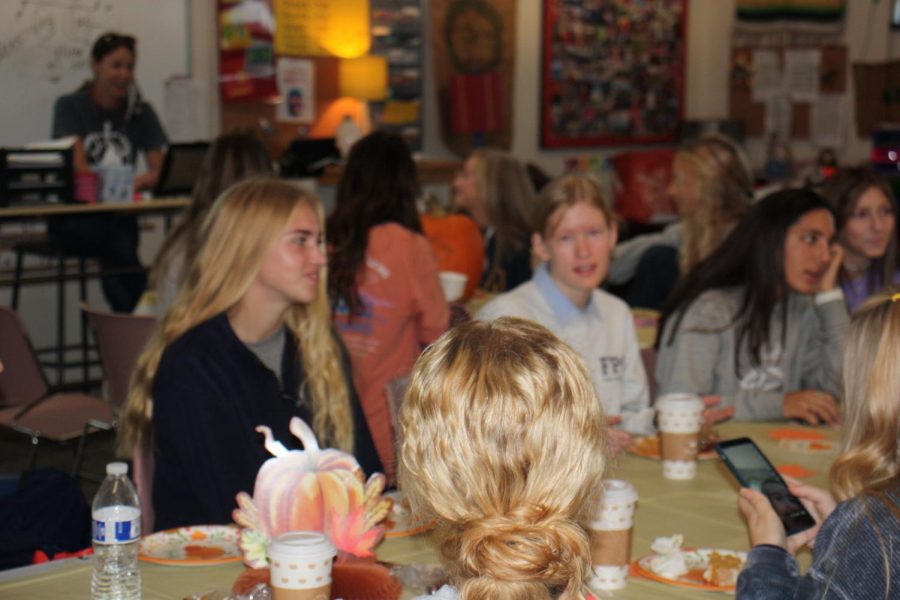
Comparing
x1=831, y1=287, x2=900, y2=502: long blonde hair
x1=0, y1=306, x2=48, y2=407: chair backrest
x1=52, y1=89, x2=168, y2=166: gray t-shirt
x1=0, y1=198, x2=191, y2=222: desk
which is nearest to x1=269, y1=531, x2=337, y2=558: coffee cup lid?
x1=831, y1=287, x2=900, y2=502: long blonde hair

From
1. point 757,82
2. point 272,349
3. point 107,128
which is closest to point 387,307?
point 272,349

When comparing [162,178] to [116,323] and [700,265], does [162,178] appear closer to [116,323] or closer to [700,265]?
[116,323]

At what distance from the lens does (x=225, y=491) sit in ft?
8.15

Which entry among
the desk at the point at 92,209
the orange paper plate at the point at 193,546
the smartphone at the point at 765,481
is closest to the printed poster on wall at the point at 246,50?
the desk at the point at 92,209

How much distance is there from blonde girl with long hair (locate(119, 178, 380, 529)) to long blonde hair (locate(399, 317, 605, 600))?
1.21 metres

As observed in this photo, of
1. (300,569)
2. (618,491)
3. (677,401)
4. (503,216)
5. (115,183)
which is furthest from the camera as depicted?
(115,183)

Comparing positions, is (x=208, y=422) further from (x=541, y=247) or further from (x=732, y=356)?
(x=732, y=356)

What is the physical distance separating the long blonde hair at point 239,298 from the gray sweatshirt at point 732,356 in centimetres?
101

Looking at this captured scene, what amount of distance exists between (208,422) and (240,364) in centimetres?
15

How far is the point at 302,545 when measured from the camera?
1688mm

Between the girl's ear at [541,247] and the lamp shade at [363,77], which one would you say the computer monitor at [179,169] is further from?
the girl's ear at [541,247]

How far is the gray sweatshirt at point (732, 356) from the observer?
336 centimetres

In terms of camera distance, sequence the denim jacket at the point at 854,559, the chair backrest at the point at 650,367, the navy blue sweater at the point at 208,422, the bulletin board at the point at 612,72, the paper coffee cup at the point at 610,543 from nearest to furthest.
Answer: the denim jacket at the point at 854,559 → the paper coffee cup at the point at 610,543 → the navy blue sweater at the point at 208,422 → the chair backrest at the point at 650,367 → the bulletin board at the point at 612,72

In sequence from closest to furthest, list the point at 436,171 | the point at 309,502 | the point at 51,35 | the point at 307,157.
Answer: the point at 309,502 → the point at 51,35 → the point at 307,157 → the point at 436,171
